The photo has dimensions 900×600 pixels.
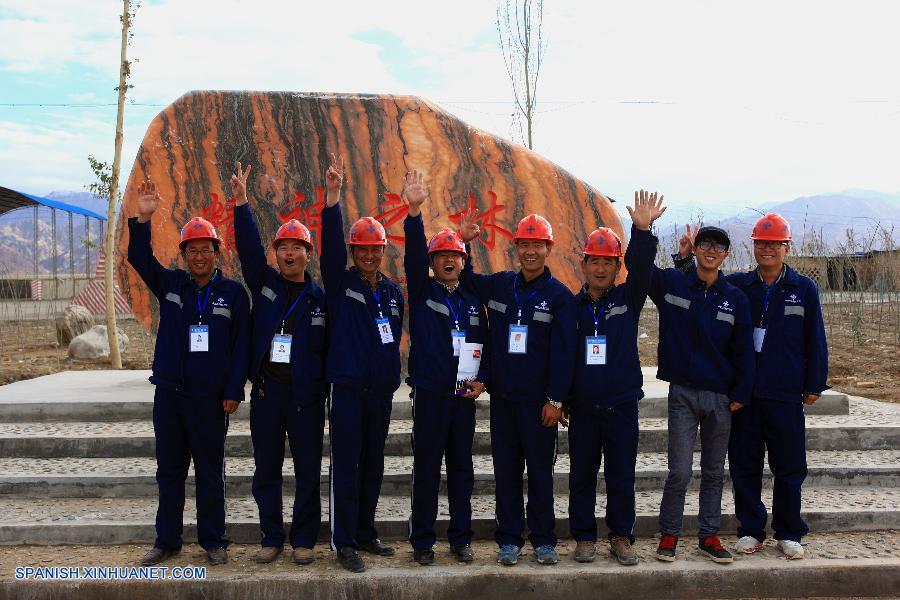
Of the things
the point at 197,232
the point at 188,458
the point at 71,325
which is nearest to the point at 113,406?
the point at 188,458

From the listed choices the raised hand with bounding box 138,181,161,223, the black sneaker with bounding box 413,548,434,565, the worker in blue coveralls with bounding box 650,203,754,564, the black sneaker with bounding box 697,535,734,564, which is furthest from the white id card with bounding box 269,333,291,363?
the black sneaker with bounding box 697,535,734,564

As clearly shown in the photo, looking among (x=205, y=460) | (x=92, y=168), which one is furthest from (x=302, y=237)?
(x=92, y=168)

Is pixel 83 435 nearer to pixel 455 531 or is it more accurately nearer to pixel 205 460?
pixel 205 460

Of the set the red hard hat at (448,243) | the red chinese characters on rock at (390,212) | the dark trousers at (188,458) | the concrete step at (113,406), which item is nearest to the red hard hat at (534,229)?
the red hard hat at (448,243)

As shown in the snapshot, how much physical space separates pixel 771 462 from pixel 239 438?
3.48m

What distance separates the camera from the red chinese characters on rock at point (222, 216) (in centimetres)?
645

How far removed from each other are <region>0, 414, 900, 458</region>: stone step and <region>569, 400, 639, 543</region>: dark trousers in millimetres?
1494

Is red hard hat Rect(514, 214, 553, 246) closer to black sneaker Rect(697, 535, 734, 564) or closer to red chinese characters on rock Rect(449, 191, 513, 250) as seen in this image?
black sneaker Rect(697, 535, 734, 564)

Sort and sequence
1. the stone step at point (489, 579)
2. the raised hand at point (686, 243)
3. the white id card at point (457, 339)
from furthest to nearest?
the raised hand at point (686, 243) < the white id card at point (457, 339) < the stone step at point (489, 579)

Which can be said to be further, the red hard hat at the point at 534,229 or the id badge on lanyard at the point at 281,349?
the red hard hat at the point at 534,229

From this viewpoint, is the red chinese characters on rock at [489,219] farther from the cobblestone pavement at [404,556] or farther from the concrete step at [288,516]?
the cobblestone pavement at [404,556]

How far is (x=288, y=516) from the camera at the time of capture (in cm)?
443

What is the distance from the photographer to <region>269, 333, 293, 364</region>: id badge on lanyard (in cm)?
380

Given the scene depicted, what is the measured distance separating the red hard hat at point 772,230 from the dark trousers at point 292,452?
8.24 feet
